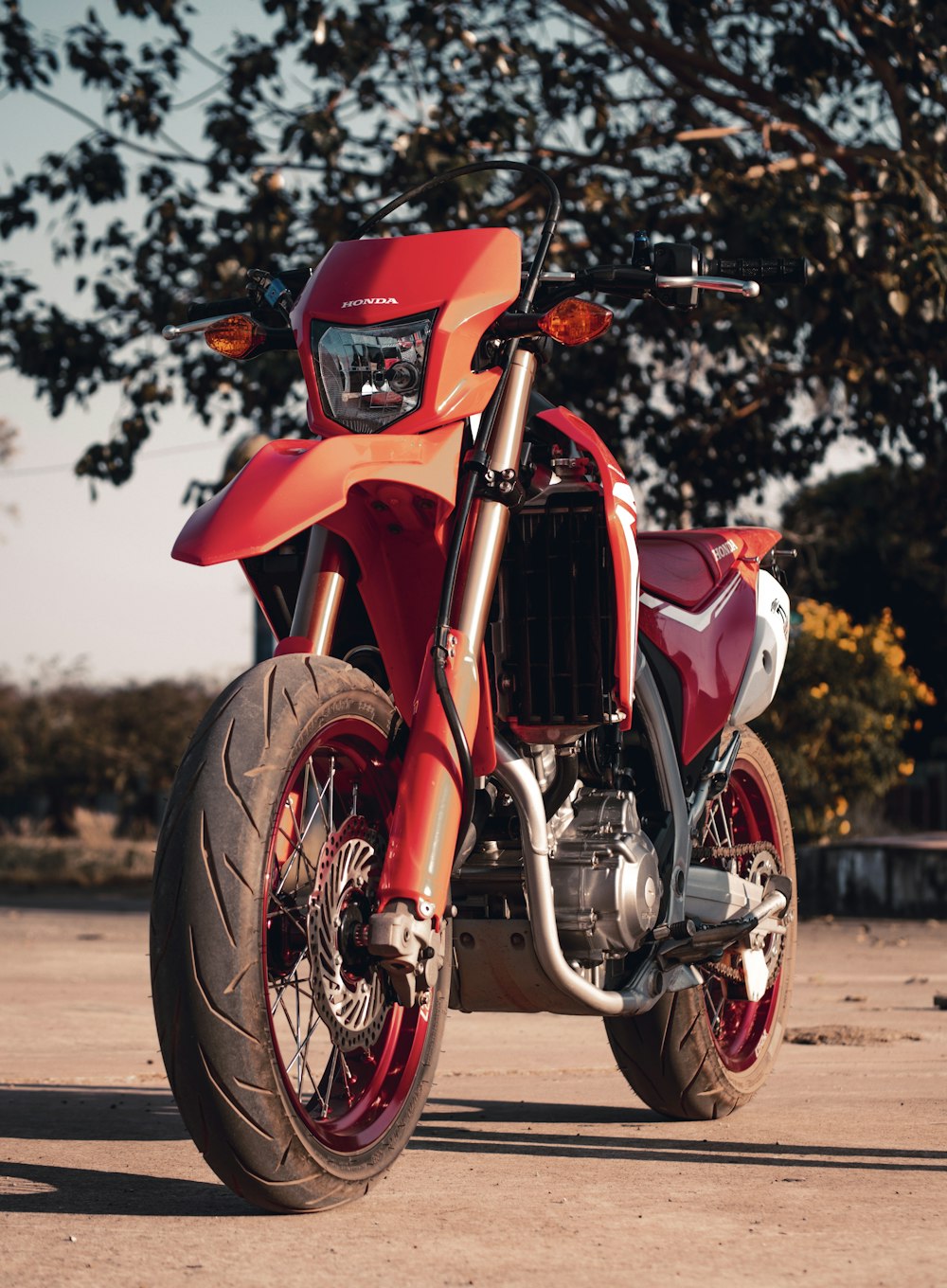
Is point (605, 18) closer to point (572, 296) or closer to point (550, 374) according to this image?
point (550, 374)

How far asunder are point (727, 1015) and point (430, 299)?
7.77 feet

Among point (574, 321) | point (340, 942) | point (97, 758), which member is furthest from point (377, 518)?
point (97, 758)

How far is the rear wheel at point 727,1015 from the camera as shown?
187 inches

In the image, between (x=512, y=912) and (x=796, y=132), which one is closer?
(x=512, y=912)

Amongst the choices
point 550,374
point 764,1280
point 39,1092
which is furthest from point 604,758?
point 550,374

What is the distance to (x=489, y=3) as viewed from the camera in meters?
13.8

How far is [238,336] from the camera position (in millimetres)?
4293

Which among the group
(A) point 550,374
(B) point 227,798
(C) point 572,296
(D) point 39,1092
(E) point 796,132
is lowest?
(D) point 39,1092

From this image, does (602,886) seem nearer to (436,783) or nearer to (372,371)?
(436,783)

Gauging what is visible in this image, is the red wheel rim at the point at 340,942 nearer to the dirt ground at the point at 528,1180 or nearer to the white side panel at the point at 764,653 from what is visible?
the dirt ground at the point at 528,1180

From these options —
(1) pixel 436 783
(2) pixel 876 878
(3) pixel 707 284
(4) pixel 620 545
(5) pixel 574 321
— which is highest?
(3) pixel 707 284

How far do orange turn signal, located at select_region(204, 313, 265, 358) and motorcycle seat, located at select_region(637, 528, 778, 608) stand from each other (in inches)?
44.1

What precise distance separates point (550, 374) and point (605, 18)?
261 cm

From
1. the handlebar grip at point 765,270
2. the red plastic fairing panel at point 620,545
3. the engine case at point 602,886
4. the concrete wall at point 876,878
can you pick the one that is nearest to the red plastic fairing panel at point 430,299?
the red plastic fairing panel at point 620,545
